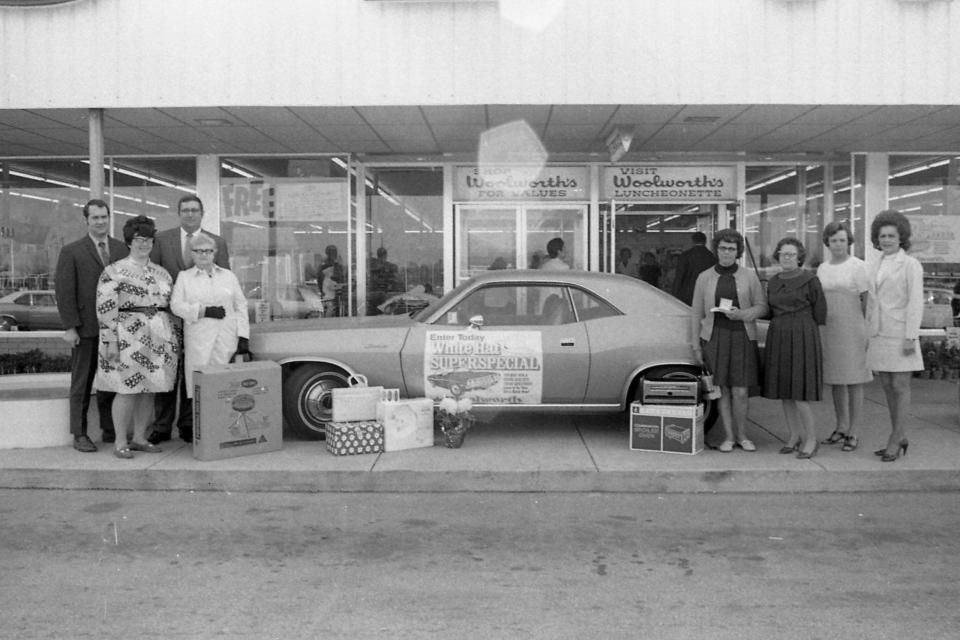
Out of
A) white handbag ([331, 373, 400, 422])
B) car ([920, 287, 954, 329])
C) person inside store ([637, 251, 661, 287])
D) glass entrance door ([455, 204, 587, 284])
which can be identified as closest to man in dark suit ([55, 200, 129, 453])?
white handbag ([331, 373, 400, 422])

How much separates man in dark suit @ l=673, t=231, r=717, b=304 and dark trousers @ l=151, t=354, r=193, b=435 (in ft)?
19.6

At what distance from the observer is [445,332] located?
7004 millimetres

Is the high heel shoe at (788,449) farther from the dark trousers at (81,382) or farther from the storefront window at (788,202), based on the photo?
the storefront window at (788,202)

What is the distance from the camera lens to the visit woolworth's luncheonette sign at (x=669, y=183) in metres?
12.1

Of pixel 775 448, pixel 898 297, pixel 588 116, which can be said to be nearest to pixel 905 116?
pixel 588 116

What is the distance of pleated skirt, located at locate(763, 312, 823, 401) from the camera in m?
6.39

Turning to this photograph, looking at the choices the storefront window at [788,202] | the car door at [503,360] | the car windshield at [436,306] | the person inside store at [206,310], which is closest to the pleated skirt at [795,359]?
the car door at [503,360]

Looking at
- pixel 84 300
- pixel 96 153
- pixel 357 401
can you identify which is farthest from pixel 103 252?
pixel 96 153

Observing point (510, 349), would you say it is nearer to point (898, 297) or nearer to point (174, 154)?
point (898, 297)

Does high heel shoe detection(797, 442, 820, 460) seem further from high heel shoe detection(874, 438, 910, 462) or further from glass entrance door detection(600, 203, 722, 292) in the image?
glass entrance door detection(600, 203, 722, 292)

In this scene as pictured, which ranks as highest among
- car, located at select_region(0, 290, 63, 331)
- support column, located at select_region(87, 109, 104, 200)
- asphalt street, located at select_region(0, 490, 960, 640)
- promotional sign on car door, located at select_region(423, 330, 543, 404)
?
support column, located at select_region(87, 109, 104, 200)

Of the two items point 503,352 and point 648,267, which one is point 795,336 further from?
point 648,267

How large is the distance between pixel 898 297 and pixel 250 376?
4922 mm

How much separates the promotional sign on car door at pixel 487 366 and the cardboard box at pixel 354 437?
61cm
